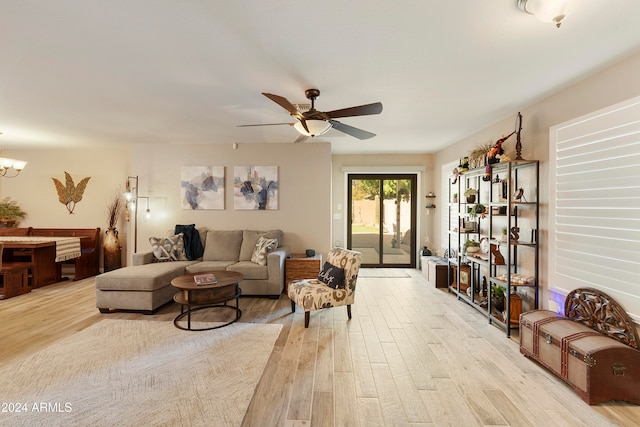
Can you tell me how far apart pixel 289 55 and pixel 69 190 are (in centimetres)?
606

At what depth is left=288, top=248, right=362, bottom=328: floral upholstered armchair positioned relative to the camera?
128 inches

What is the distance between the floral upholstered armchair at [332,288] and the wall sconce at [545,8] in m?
2.58

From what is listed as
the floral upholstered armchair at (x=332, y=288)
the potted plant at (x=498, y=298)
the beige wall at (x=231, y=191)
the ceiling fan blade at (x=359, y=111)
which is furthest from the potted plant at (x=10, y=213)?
the potted plant at (x=498, y=298)

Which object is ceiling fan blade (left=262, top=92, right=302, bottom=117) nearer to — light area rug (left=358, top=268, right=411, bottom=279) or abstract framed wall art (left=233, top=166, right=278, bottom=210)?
abstract framed wall art (left=233, top=166, right=278, bottom=210)

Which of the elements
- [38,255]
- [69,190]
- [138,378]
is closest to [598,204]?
[138,378]

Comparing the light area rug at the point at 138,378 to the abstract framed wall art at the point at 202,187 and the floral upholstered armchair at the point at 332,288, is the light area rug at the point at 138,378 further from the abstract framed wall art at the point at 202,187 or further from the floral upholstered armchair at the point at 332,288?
the abstract framed wall art at the point at 202,187

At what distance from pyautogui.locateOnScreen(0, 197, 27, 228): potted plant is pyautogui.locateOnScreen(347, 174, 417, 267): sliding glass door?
678 cm

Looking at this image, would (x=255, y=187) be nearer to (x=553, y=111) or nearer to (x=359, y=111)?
(x=359, y=111)

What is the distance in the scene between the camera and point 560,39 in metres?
1.97

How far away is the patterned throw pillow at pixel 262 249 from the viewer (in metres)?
4.32

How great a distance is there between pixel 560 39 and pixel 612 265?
1839mm

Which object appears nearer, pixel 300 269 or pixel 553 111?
pixel 553 111

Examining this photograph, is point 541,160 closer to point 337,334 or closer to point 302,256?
point 337,334

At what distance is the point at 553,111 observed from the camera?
2.92 m
